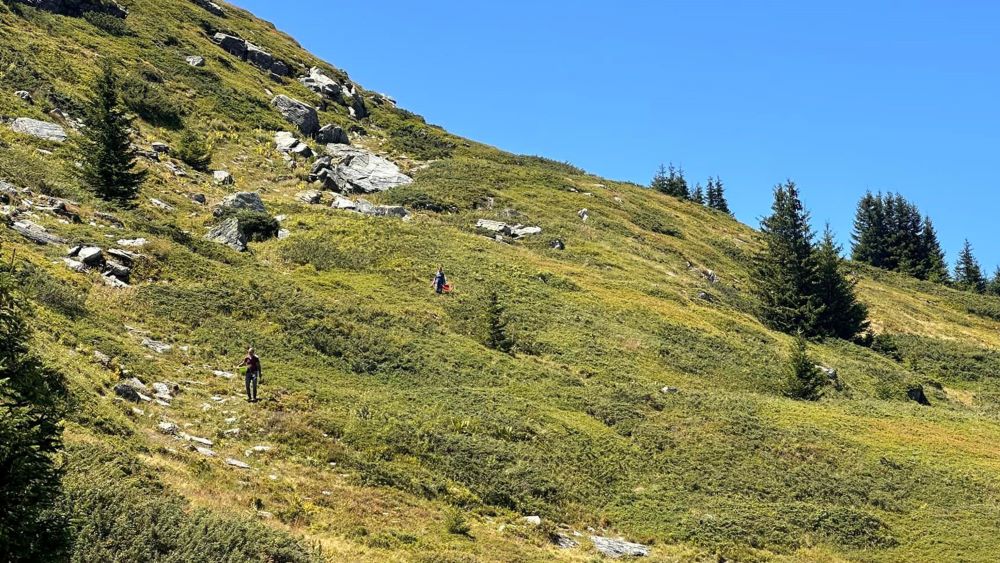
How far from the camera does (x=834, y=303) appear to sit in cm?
6462

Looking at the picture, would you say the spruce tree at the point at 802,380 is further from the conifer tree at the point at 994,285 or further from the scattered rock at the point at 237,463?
the conifer tree at the point at 994,285

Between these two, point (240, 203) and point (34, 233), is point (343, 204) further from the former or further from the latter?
point (34, 233)

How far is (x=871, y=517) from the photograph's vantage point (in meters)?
24.0

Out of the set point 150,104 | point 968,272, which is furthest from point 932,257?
point 150,104

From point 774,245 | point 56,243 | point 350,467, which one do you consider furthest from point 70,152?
point 774,245

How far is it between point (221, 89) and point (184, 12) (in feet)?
87.2

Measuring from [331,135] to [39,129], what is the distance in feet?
116

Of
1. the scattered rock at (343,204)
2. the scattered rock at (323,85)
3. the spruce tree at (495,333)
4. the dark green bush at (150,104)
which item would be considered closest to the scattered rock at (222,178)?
the scattered rock at (343,204)

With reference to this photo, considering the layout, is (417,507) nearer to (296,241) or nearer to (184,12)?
(296,241)

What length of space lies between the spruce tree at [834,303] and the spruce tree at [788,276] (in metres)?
0.69

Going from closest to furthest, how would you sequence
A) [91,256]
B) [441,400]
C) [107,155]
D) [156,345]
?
[156,345], [441,400], [91,256], [107,155]

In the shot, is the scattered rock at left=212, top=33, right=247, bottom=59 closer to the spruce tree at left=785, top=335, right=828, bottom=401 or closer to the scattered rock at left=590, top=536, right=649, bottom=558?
the spruce tree at left=785, top=335, right=828, bottom=401

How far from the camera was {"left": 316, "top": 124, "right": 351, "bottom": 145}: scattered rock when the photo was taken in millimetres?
83562

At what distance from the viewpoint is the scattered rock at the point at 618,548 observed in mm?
20375
